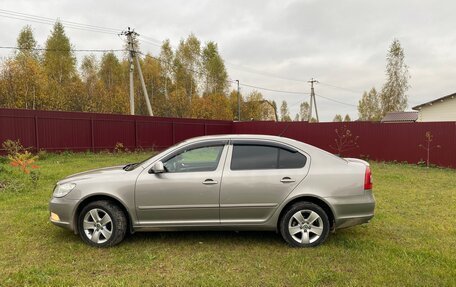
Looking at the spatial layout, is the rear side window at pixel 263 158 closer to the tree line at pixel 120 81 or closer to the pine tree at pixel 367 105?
the tree line at pixel 120 81

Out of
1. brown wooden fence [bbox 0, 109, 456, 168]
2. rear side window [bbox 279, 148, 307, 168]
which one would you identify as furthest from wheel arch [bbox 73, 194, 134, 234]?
brown wooden fence [bbox 0, 109, 456, 168]

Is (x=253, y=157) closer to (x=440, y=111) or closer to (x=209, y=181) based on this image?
(x=209, y=181)

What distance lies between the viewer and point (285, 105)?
10625cm

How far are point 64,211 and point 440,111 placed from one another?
1007 inches

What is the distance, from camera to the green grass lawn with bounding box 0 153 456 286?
3.73 meters

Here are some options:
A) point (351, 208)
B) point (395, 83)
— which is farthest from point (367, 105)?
point (351, 208)

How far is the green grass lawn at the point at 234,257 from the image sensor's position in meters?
3.73

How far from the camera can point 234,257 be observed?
4383 mm

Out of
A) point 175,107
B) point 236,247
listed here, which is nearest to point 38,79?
point 175,107

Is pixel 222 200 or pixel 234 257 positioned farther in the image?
pixel 222 200

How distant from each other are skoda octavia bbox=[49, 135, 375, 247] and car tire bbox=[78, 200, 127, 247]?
1cm

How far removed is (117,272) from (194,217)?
1.16 meters

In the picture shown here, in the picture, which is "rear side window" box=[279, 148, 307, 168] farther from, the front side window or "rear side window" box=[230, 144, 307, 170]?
the front side window

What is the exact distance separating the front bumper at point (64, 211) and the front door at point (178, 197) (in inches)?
33.6
